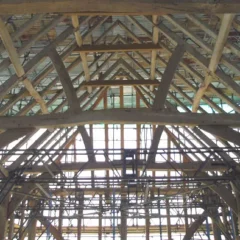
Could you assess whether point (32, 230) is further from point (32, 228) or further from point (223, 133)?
point (223, 133)

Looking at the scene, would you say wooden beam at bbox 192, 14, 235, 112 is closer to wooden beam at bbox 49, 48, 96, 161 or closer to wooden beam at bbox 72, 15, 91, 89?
wooden beam at bbox 49, 48, 96, 161

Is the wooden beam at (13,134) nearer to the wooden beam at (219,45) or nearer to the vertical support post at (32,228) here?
the wooden beam at (219,45)

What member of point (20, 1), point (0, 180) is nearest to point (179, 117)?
point (20, 1)

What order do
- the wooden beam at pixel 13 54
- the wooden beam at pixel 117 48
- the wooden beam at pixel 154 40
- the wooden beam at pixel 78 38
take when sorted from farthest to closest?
the wooden beam at pixel 117 48
the wooden beam at pixel 154 40
the wooden beam at pixel 78 38
the wooden beam at pixel 13 54

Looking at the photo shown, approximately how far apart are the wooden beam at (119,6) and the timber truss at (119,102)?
0.02 m

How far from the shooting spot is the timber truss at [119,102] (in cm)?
1112

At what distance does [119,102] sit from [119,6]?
693 inches

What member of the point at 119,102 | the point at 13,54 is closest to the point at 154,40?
the point at 13,54

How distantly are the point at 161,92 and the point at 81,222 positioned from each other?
15817 millimetres

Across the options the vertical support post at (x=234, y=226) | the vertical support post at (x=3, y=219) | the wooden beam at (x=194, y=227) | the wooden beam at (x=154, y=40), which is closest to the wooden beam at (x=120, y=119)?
the wooden beam at (x=154, y=40)

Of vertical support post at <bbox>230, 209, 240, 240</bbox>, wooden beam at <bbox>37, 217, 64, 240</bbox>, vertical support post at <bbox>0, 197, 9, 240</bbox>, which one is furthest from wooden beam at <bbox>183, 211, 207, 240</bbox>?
vertical support post at <bbox>0, 197, 9, 240</bbox>

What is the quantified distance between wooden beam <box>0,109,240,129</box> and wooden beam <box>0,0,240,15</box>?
542 cm

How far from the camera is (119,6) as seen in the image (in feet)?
20.8

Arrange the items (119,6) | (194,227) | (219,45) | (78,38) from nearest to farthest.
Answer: (119,6) → (219,45) → (78,38) → (194,227)
